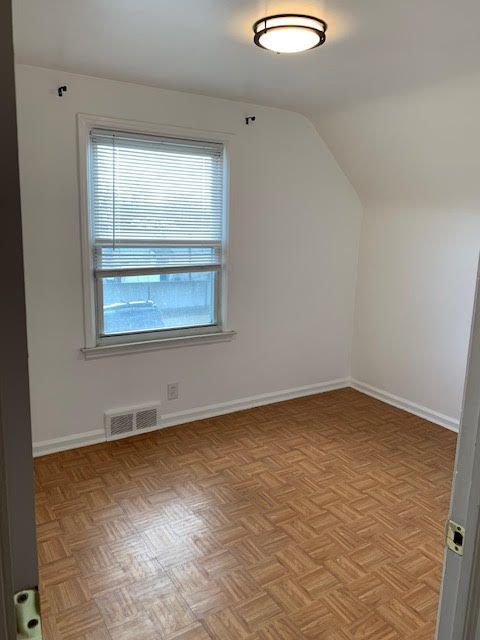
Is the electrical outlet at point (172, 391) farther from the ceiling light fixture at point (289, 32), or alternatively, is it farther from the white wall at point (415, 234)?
the ceiling light fixture at point (289, 32)

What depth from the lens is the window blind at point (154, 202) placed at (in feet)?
11.0

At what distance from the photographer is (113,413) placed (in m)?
3.63

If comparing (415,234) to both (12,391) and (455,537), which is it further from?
(12,391)

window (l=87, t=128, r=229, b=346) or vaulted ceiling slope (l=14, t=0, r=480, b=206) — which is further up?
vaulted ceiling slope (l=14, t=0, r=480, b=206)

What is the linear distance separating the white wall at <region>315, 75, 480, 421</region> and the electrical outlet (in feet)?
6.26

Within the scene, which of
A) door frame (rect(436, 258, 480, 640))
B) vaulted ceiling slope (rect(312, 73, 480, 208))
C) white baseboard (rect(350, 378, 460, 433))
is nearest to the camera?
door frame (rect(436, 258, 480, 640))

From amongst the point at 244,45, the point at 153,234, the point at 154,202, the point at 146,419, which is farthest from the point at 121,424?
the point at 244,45

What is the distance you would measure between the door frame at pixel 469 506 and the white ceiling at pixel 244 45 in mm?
1734

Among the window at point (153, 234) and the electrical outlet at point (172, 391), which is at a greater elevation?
the window at point (153, 234)

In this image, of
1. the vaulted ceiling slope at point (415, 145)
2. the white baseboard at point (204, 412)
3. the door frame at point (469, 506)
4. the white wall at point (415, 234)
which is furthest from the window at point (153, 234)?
the door frame at point (469, 506)

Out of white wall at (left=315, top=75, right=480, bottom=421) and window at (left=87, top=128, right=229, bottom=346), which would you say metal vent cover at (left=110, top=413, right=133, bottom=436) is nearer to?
window at (left=87, top=128, right=229, bottom=346)

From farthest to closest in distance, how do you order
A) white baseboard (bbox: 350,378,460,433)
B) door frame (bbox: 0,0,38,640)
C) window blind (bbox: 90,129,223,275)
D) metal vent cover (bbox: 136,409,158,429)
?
white baseboard (bbox: 350,378,460,433), metal vent cover (bbox: 136,409,158,429), window blind (bbox: 90,129,223,275), door frame (bbox: 0,0,38,640)

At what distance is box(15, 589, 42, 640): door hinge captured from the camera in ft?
2.18

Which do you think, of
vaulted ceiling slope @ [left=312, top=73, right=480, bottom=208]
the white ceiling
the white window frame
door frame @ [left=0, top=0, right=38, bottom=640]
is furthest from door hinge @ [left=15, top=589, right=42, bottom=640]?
vaulted ceiling slope @ [left=312, top=73, right=480, bottom=208]
